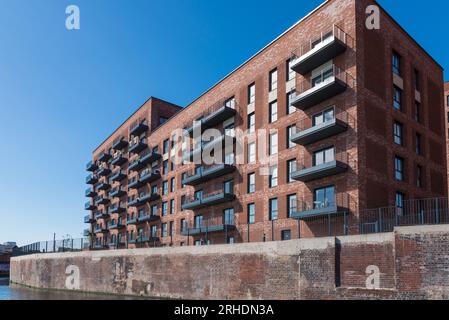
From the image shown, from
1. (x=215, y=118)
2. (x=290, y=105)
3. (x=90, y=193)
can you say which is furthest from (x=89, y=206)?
(x=290, y=105)

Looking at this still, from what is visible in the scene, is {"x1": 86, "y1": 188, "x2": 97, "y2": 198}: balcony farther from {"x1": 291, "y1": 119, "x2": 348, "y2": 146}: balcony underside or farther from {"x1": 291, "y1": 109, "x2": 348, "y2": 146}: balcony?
{"x1": 291, "y1": 119, "x2": 348, "y2": 146}: balcony underside

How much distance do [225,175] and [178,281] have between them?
11.3 metres

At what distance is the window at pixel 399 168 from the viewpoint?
2842cm

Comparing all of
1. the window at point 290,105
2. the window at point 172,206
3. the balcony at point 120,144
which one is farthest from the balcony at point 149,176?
the window at point 290,105

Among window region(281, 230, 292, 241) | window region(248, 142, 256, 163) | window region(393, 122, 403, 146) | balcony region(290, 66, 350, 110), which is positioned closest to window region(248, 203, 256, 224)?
window region(248, 142, 256, 163)

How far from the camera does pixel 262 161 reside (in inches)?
1293

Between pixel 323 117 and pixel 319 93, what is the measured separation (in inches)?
66.3

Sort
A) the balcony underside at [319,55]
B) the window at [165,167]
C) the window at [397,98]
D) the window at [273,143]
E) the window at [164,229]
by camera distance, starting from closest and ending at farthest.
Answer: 1. the balcony underside at [319,55]
2. the window at [397,98]
3. the window at [273,143]
4. the window at [164,229]
5. the window at [165,167]

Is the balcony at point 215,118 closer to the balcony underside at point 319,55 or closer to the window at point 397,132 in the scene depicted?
the balcony underside at point 319,55

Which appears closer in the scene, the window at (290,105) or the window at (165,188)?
the window at (290,105)

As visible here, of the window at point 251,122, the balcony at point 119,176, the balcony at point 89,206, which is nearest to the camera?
the window at point 251,122
